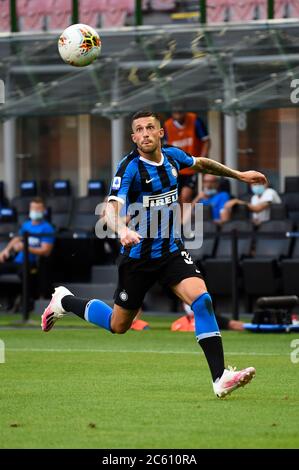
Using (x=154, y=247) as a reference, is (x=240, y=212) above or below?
below

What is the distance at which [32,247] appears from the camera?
20.3m

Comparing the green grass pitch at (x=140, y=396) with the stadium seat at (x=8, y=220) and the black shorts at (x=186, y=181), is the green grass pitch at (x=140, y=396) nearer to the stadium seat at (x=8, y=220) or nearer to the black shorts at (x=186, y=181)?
Result: the black shorts at (x=186, y=181)

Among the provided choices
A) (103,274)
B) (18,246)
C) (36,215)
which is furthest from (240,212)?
(18,246)

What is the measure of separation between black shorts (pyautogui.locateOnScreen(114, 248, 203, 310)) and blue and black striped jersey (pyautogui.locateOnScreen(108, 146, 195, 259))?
6cm

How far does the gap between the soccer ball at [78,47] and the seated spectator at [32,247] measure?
666cm

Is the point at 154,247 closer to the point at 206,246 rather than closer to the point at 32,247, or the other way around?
the point at 206,246

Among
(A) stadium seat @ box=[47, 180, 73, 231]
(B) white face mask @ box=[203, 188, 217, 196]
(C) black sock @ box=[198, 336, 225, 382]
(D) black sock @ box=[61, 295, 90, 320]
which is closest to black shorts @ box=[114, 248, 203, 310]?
(C) black sock @ box=[198, 336, 225, 382]

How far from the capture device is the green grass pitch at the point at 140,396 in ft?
25.5

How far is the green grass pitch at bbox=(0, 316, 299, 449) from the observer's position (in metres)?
7.78

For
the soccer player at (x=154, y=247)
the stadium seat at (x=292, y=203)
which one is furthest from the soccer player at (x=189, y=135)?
the soccer player at (x=154, y=247)

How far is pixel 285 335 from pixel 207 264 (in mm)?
3091
